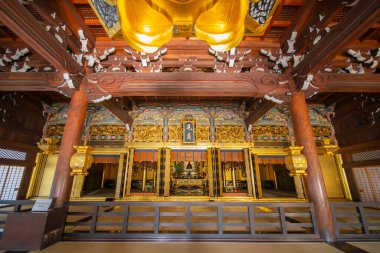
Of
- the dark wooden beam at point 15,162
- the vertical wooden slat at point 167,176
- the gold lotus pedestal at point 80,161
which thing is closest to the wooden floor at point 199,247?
the gold lotus pedestal at point 80,161

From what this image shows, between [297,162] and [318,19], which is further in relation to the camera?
[297,162]

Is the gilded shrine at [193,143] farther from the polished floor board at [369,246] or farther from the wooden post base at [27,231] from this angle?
the wooden post base at [27,231]

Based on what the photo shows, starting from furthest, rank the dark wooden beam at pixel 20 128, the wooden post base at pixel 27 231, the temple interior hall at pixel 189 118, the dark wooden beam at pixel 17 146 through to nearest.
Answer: the dark wooden beam at pixel 20 128 → the dark wooden beam at pixel 17 146 → the wooden post base at pixel 27 231 → the temple interior hall at pixel 189 118

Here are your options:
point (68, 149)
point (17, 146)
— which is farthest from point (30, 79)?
point (17, 146)

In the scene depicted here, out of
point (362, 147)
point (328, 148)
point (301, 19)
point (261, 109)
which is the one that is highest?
point (301, 19)

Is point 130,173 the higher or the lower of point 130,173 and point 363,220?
the higher

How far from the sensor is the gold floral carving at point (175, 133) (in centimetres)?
749

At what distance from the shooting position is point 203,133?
7.62 metres

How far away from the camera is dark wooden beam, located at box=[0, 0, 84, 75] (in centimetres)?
219

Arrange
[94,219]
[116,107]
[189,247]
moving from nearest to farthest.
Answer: [189,247] < [94,219] < [116,107]

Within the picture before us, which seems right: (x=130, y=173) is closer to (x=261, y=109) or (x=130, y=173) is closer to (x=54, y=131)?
(x=54, y=131)

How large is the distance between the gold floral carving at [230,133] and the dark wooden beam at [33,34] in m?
5.81

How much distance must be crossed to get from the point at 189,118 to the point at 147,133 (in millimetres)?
2055

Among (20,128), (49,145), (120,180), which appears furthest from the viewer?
(49,145)
